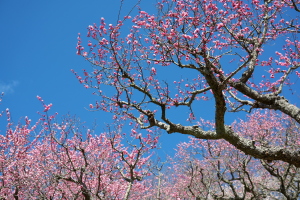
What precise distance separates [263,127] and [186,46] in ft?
41.0

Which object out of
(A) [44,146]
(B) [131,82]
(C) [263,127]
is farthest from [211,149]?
(B) [131,82]

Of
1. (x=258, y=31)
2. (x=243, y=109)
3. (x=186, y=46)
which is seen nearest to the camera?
(x=186, y=46)

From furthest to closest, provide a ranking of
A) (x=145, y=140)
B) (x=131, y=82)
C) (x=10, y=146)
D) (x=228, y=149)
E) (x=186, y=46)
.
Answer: (x=228, y=149)
(x=10, y=146)
(x=145, y=140)
(x=131, y=82)
(x=186, y=46)

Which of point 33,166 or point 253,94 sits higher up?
point 253,94

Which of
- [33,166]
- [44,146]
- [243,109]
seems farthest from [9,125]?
[243,109]

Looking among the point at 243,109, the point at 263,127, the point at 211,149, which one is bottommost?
the point at 243,109

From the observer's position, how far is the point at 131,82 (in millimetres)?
6855

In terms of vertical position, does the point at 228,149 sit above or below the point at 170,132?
above

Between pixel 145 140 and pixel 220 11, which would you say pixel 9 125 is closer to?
pixel 145 140

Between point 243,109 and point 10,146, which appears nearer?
point 243,109

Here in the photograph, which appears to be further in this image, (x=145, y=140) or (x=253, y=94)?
(x=145, y=140)

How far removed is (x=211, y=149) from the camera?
53.4 feet

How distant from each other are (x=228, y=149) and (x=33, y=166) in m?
11.1

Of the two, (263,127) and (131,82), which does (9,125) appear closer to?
(131,82)
